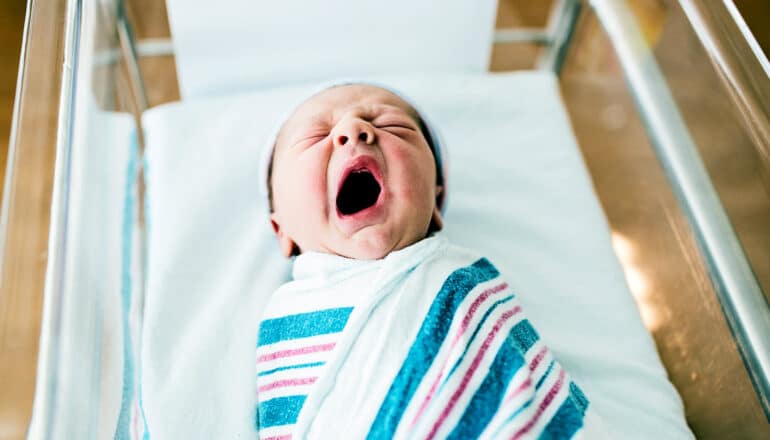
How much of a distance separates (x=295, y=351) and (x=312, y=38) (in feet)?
1.89

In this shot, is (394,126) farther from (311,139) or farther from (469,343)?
(469,343)

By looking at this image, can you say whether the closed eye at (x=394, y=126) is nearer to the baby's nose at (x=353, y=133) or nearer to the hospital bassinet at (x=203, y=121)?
the baby's nose at (x=353, y=133)

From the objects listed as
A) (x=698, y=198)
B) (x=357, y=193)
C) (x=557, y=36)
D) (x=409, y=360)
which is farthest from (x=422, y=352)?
(x=557, y=36)

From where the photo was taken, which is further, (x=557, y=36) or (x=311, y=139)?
(x=557, y=36)

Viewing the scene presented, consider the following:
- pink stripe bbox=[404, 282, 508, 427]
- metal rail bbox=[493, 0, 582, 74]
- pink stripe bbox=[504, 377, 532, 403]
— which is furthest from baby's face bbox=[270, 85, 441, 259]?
metal rail bbox=[493, 0, 582, 74]

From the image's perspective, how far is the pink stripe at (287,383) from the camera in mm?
742

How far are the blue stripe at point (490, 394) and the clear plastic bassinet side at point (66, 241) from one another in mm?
401

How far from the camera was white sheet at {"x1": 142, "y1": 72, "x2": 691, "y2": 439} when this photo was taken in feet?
2.77

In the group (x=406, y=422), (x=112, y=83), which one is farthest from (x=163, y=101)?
(x=406, y=422)

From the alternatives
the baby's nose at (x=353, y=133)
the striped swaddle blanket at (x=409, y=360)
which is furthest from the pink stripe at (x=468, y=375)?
the baby's nose at (x=353, y=133)

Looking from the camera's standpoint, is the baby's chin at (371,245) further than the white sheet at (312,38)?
No

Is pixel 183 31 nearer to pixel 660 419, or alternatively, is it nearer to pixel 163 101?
pixel 163 101

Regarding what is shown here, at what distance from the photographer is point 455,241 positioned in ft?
3.30

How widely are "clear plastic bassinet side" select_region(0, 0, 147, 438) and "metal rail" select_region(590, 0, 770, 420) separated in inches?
31.1
